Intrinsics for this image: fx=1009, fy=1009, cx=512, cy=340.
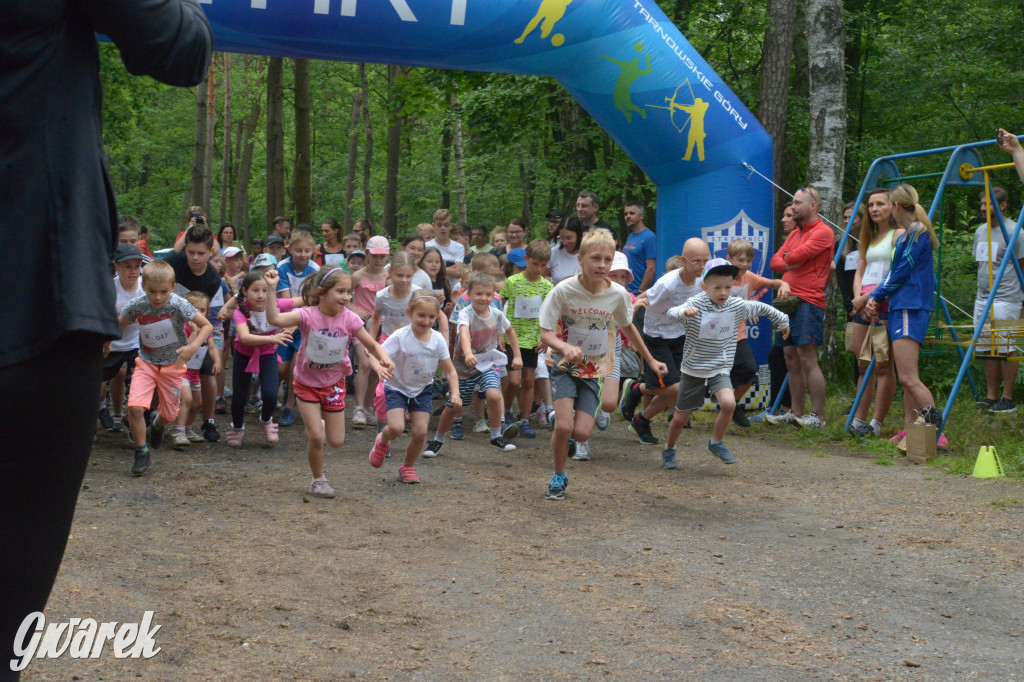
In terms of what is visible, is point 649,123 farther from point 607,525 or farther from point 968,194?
point 968,194

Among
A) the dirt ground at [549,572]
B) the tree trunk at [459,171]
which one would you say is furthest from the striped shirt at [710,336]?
the tree trunk at [459,171]

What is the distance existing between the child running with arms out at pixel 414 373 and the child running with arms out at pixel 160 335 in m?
1.66

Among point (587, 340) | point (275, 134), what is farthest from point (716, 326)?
point (275, 134)

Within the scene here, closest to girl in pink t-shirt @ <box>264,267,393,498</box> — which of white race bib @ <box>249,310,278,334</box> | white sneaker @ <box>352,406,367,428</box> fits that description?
white race bib @ <box>249,310,278,334</box>

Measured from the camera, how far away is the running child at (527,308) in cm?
1017

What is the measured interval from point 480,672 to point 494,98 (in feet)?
50.8

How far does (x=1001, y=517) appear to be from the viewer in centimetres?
662

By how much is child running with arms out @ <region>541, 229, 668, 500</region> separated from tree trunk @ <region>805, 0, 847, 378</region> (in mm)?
5625

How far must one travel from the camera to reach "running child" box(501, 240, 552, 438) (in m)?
10.2

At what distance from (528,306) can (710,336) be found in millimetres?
2293

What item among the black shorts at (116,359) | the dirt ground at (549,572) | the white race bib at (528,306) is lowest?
the dirt ground at (549,572)

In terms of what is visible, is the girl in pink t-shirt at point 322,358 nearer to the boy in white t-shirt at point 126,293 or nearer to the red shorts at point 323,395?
the red shorts at point 323,395

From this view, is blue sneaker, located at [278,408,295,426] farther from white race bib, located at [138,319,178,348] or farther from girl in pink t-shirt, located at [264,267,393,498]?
girl in pink t-shirt, located at [264,267,393,498]

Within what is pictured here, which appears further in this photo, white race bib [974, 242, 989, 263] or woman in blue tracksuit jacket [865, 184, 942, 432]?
white race bib [974, 242, 989, 263]
